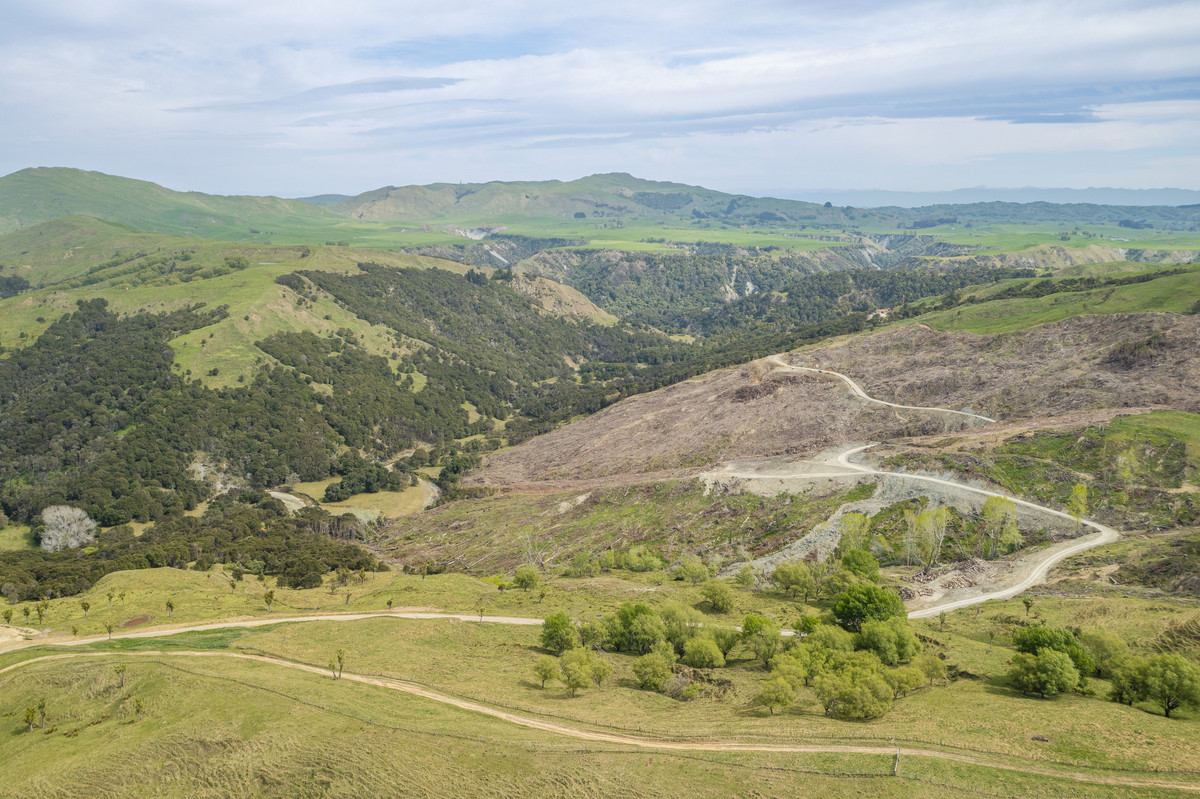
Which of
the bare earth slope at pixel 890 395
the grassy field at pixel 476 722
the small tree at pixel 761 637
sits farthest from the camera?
the bare earth slope at pixel 890 395

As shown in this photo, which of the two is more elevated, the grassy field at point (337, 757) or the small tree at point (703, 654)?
the grassy field at point (337, 757)

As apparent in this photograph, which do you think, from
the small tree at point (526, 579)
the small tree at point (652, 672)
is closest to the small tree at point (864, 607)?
the small tree at point (652, 672)

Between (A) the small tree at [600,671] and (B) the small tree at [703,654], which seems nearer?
(A) the small tree at [600,671]

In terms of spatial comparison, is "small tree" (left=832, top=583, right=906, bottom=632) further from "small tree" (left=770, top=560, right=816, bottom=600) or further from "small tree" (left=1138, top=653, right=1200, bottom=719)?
"small tree" (left=1138, top=653, right=1200, bottom=719)

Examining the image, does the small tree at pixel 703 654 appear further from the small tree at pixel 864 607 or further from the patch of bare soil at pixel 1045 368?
the patch of bare soil at pixel 1045 368

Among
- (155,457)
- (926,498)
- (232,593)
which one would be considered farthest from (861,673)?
(155,457)

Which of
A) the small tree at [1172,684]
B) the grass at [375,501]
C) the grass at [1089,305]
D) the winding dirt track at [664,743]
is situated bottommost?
the grass at [375,501]

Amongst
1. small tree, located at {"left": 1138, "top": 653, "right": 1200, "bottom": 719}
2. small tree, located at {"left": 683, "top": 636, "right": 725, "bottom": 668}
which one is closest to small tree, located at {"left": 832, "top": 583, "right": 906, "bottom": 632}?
small tree, located at {"left": 683, "top": 636, "right": 725, "bottom": 668}
